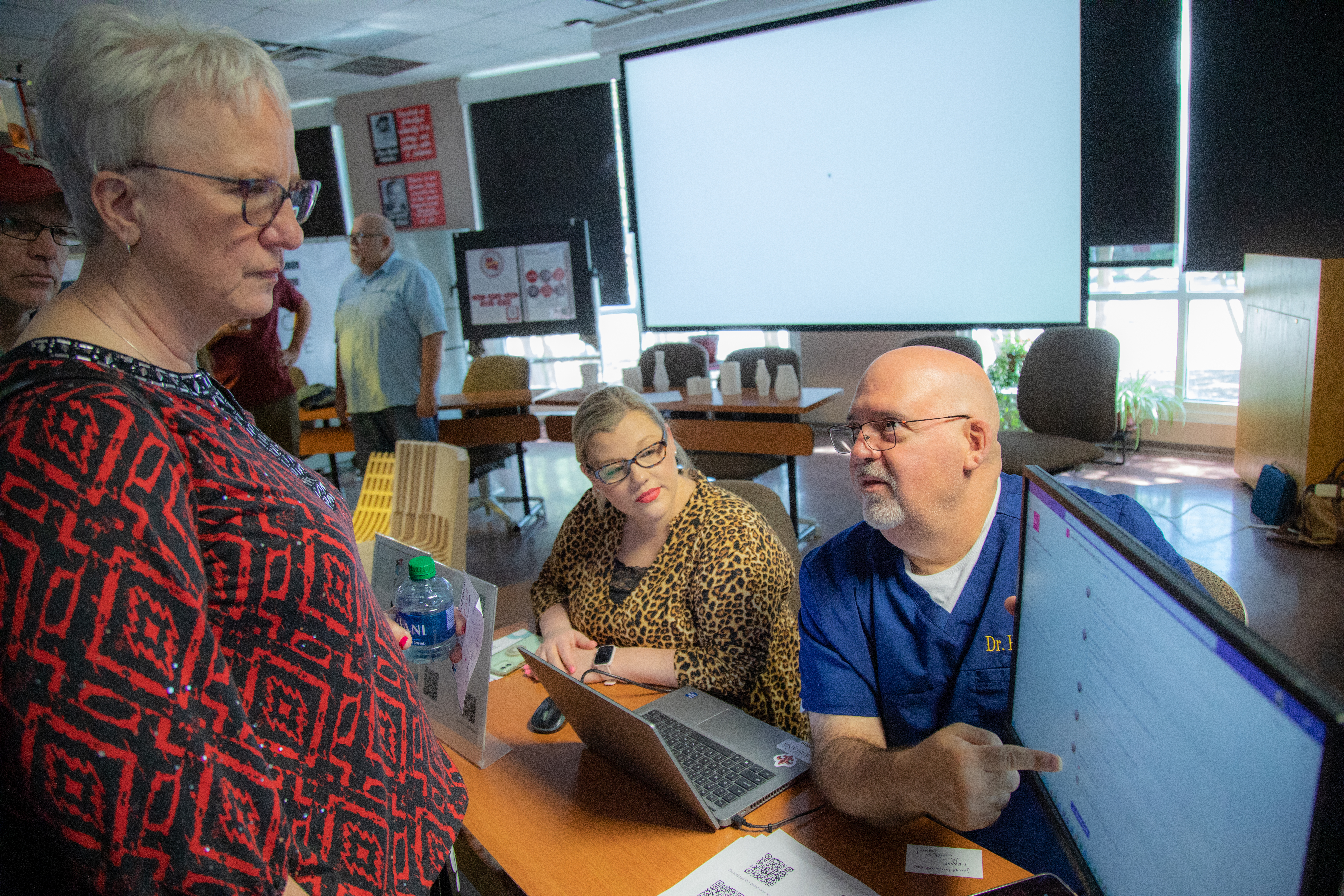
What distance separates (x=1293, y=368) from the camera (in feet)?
13.6

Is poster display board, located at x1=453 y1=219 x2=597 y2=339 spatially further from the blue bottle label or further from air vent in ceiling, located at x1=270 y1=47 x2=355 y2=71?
the blue bottle label

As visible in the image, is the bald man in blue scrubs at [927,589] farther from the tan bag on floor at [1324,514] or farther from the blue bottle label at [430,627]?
the tan bag on floor at [1324,514]

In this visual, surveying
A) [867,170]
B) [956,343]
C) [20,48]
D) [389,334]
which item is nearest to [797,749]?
[956,343]

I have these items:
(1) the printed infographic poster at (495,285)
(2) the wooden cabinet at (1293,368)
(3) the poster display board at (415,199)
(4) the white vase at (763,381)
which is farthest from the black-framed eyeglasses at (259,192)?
(3) the poster display board at (415,199)

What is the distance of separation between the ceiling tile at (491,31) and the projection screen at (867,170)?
1.32 metres

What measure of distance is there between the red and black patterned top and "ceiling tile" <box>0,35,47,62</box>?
6.31 m

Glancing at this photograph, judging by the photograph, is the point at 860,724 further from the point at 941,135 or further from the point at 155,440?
the point at 941,135

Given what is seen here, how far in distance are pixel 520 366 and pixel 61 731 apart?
15.7 ft

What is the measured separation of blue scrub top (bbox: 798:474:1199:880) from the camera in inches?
47.0

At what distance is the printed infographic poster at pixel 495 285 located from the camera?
5.98 m

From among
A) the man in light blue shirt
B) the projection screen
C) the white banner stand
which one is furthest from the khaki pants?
the white banner stand

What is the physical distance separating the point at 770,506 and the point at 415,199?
A: 6782 mm

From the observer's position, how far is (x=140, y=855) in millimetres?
629

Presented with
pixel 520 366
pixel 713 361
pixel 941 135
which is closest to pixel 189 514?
pixel 941 135
